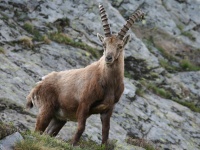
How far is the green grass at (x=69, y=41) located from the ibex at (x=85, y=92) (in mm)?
8814

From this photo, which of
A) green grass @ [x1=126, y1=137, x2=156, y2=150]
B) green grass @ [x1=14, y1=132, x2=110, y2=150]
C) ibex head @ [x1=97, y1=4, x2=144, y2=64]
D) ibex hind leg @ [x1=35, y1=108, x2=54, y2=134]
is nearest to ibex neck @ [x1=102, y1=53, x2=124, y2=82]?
ibex head @ [x1=97, y1=4, x2=144, y2=64]

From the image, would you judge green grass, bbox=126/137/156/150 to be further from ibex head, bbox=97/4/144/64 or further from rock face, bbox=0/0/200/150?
A: ibex head, bbox=97/4/144/64

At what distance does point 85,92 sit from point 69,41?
11112 millimetres

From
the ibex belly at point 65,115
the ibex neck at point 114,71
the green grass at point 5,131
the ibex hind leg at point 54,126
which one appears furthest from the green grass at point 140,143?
the green grass at point 5,131

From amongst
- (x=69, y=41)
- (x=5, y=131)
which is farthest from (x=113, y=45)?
(x=69, y=41)

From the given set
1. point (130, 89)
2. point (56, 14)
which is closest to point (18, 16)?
point (56, 14)

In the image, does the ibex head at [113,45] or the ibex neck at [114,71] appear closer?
the ibex head at [113,45]

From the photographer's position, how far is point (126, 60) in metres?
24.2

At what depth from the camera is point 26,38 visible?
68.3 feet

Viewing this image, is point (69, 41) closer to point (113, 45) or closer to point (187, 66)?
point (187, 66)

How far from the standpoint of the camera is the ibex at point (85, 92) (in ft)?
39.0

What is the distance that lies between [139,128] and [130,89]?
291 cm

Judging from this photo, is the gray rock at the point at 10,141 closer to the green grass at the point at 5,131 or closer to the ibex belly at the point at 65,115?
the green grass at the point at 5,131

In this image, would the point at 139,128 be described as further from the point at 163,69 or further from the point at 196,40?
the point at 196,40
